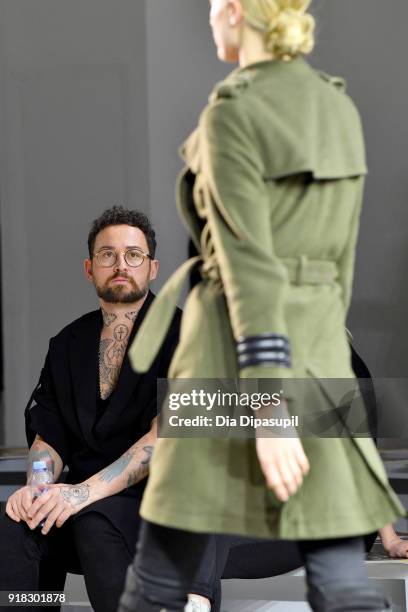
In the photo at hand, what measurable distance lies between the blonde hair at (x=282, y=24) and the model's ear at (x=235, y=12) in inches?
0.4

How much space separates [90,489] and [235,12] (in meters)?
1.34

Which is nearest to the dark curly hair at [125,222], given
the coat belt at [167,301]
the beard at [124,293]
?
the beard at [124,293]

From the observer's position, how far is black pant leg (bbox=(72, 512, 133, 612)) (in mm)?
2453

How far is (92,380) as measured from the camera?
285 centimetres

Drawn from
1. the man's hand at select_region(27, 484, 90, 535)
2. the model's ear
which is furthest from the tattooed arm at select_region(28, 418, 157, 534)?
the model's ear

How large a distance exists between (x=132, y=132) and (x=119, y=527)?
297 cm

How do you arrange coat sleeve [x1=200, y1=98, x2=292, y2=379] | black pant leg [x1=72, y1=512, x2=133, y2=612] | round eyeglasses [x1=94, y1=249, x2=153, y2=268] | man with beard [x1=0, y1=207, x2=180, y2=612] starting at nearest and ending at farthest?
coat sleeve [x1=200, y1=98, x2=292, y2=379] → black pant leg [x1=72, y1=512, x2=133, y2=612] → man with beard [x1=0, y1=207, x2=180, y2=612] → round eyeglasses [x1=94, y1=249, x2=153, y2=268]

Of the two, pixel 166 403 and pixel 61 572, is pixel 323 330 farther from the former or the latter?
pixel 61 572

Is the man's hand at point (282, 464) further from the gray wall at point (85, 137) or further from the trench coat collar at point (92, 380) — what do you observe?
the gray wall at point (85, 137)

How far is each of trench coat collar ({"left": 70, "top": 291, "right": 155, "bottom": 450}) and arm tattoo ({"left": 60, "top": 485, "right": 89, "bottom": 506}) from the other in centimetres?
14

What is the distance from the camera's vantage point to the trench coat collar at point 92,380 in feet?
9.07

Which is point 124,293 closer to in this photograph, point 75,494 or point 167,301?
point 75,494

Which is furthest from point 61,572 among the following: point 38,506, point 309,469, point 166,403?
point 309,469

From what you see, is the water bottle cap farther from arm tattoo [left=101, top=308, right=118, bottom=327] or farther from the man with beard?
arm tattoo [left=101, top=308, right=118, bottom=327]
